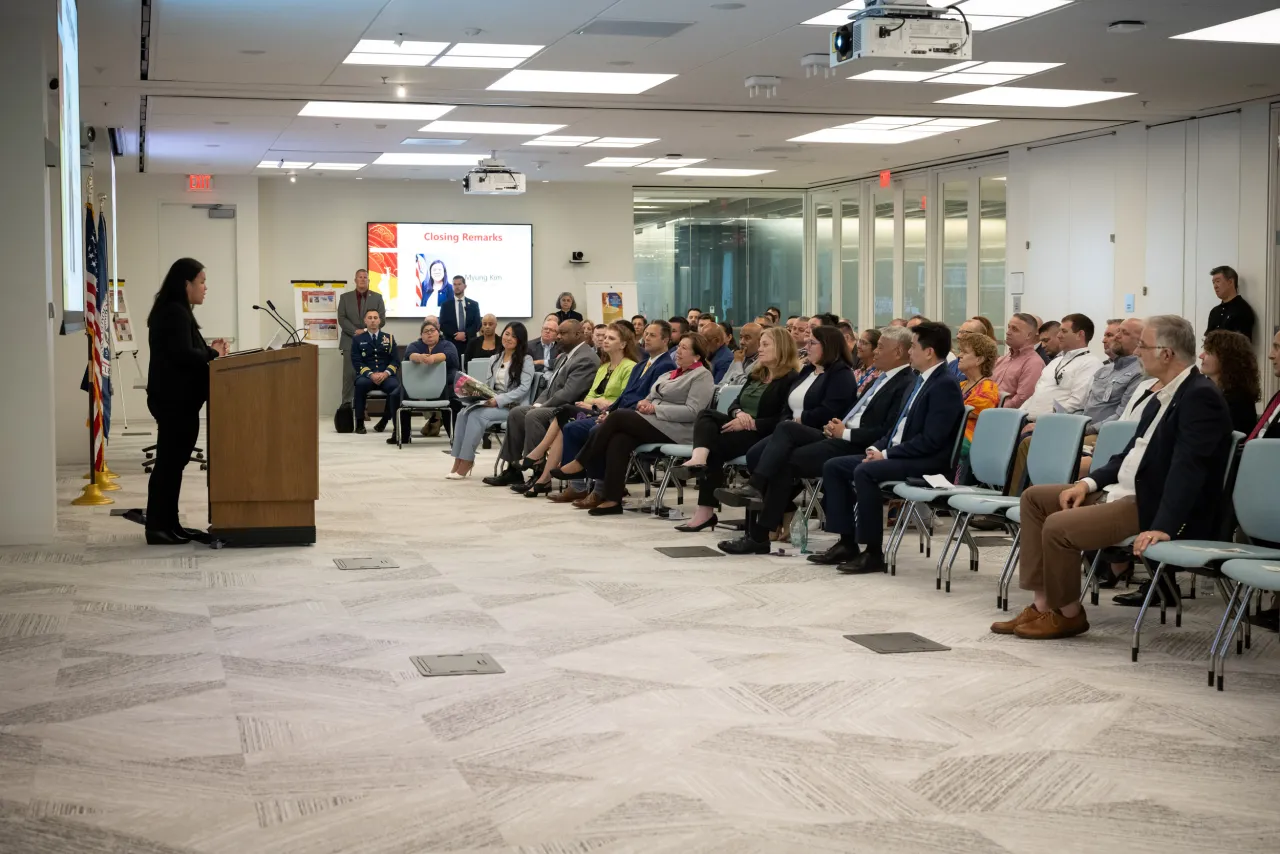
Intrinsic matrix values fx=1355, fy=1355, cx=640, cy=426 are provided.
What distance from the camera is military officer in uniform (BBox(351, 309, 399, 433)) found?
656 inches

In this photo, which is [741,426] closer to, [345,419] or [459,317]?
[345,419]

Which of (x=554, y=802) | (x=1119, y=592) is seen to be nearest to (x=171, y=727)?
(x=554, y=802)

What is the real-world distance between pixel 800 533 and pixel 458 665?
3309 mm

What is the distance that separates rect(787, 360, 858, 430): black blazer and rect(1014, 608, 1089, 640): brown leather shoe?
256 centimetres

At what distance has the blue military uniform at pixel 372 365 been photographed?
1667cm

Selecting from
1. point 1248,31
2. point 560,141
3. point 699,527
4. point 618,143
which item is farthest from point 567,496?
point 618,143

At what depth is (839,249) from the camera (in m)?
22.2

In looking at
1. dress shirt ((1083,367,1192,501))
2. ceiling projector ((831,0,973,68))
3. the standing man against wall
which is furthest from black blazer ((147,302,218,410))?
the standing man against wall

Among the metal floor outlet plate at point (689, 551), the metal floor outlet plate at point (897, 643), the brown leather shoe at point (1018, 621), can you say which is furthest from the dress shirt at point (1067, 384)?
the metal floor outlet plate at point (897, 643)

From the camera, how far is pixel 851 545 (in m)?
7.59

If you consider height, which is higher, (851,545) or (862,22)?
(862,22)

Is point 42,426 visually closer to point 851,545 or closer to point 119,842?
point 851,545

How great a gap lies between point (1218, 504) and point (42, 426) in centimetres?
658

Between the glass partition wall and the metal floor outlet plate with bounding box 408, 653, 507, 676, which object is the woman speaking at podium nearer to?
the metal floor outlet plate with bounding box 408, 653, 507, 676
